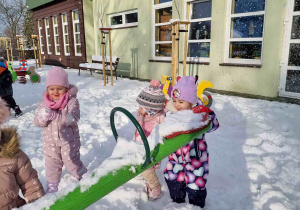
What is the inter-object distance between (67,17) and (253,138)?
13.4 metres

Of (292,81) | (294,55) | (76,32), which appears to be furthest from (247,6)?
Result: (76,32)

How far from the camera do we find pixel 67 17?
13883 mm

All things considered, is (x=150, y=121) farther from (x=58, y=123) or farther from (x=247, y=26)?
(x=247, y=26)

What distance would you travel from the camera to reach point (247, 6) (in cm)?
639

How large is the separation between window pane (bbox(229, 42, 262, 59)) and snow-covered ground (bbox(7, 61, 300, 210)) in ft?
4.84

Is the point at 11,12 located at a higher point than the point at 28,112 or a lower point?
higher

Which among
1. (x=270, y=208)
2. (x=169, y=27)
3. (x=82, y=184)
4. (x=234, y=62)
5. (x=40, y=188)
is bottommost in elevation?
(x=270, y=208)

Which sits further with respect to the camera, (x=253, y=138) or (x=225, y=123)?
(x=225, y=123)

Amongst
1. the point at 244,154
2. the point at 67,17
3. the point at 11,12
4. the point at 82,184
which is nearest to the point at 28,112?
the point at 244,154

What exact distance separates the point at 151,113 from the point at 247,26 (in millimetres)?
5472

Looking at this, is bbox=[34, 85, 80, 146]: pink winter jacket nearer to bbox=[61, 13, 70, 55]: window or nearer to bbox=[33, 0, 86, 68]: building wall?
bbox=[33, 0, 86, 68]: building wall

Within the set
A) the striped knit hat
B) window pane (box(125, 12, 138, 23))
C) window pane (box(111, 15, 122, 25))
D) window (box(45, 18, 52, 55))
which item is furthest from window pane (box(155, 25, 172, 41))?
window (box(45, 18, 52, 55))

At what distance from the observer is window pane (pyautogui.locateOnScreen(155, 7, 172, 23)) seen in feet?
28.0

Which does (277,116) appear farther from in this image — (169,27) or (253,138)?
(169,27)
